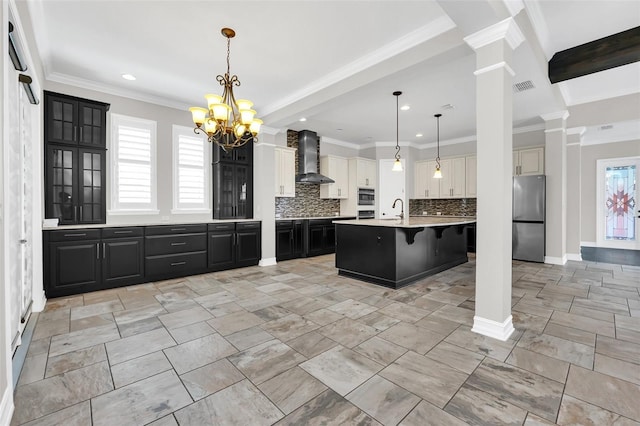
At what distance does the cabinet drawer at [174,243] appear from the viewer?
4.43 m

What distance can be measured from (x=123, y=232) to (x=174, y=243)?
710 mm

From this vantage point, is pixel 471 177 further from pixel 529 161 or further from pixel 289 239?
pixel 289 239

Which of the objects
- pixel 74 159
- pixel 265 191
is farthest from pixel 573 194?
pixel 74 159

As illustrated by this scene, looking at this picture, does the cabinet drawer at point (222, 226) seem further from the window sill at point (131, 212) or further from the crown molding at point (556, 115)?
the crown molding at point (556, 115)

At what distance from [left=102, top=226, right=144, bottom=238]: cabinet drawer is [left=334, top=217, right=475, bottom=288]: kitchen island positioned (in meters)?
3.07

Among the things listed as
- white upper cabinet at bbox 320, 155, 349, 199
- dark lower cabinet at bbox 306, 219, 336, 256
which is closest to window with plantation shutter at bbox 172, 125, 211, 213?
dark lower cabinet at bbox 306, 219, 336, 256

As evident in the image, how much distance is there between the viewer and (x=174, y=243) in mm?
4625

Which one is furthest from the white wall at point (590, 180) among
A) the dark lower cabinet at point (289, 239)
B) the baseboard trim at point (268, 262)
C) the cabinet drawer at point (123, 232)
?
the cabinet drawer at point (123, 232)

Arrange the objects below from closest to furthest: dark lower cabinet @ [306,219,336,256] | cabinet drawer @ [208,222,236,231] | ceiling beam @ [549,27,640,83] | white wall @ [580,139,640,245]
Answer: ceiling beam @ [549,27,640,83], cabinet drawer @ [208,222,236,231], dark lower cabinet @ [306,219,336,256], white wall @ [580,139,640,245]

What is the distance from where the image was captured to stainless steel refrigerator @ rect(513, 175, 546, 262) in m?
5.64

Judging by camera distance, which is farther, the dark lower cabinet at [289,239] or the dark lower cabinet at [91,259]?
the dark lower cabinet at [289,239]

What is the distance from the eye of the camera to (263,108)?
5.45 meters

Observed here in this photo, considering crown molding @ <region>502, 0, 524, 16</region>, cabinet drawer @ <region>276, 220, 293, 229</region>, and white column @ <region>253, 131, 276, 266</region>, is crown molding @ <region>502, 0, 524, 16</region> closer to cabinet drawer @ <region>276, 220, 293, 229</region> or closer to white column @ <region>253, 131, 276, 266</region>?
white column @ <region>253, 131, 276, 266</region>

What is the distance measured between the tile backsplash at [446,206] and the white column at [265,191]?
4.63 meters
